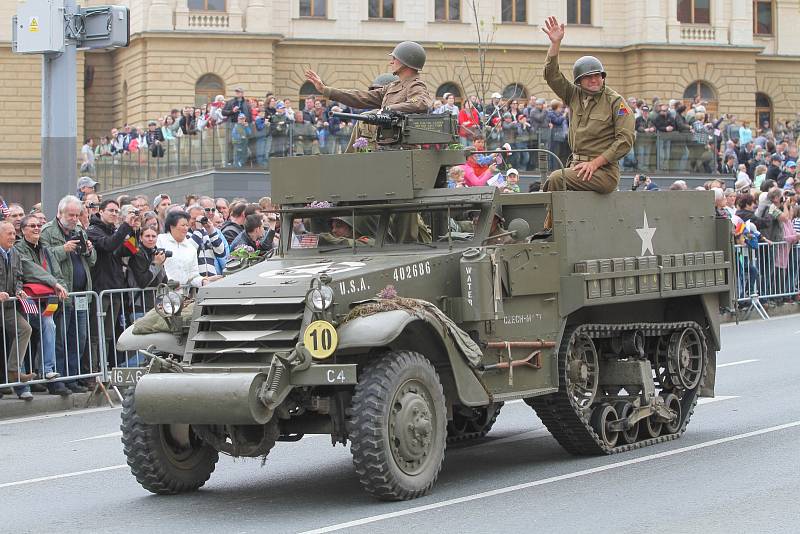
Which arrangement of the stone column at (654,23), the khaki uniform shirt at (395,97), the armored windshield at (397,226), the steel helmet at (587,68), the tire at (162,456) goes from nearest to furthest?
the tire at (162,456) < the armored windshield at (397,226) < the khaki uniform shirt at (395,97) < the steel helmet at (587,68) < the stone column at (654,23)

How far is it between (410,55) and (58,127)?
7.92 m

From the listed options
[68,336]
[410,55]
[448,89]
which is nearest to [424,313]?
[410,55]

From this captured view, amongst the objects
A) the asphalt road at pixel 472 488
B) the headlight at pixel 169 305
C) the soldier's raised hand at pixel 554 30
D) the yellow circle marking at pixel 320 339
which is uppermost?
the soldier's raised hand at pixel 554 30

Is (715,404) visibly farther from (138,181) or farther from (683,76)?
(683,76)

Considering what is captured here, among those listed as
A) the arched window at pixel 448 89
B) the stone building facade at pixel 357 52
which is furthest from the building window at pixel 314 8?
the arched window at pixel 448 89

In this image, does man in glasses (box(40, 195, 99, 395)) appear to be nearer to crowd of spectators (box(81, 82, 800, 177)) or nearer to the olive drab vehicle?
the olive drab vehicle

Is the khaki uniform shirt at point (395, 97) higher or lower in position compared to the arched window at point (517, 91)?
lower

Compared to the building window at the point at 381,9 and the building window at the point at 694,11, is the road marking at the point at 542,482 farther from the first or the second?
the building window at the point at 694,11

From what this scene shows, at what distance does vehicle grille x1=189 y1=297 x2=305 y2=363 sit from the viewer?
404 inches

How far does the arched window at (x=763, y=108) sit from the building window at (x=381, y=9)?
17815 mm

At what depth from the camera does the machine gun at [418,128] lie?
12.0 m

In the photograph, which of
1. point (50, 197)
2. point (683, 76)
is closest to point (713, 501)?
point (50, 197)

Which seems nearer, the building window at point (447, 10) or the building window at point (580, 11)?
the building window at point (447, 10)

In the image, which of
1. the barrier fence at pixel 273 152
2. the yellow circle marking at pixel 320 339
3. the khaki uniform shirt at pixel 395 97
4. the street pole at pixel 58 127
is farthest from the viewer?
the barrier fence at pixel 273 152
